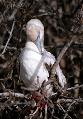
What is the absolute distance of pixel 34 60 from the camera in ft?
19.5

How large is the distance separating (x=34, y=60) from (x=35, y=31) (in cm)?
37

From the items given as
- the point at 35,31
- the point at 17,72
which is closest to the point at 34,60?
the point at 35,31

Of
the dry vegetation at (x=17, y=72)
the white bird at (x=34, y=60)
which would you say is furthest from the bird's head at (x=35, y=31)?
the dry vegetation at (x=17, y=72)

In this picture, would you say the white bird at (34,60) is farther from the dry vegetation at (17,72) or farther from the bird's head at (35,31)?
the dry vegetation at (17,72)

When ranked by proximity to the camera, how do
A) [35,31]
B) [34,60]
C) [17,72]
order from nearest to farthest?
[34,60] → [35,31] → [17,72]

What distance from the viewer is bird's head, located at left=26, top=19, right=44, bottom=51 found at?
19.7 ft

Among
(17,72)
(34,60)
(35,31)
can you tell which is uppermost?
(35,31)

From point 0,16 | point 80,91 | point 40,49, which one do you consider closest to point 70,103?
point 40,49

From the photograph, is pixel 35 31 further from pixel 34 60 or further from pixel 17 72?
pixel 17 72

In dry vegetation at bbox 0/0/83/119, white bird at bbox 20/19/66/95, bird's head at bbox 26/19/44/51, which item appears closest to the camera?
dry vegetation at bbox 0/0/83/119

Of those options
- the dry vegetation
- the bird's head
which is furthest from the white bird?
the dry vegetation

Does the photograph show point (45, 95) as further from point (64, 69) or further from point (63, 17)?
point (63, 17)

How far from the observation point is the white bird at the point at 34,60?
5.91 metres

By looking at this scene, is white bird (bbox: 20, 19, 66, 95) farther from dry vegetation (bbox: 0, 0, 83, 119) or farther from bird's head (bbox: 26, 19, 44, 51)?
dry vegetation (bbox: 0, 0, 83, 119)
